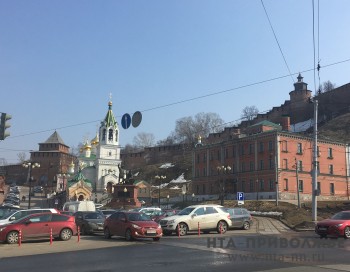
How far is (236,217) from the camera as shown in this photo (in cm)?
2838

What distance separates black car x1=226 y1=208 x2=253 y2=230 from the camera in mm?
28125

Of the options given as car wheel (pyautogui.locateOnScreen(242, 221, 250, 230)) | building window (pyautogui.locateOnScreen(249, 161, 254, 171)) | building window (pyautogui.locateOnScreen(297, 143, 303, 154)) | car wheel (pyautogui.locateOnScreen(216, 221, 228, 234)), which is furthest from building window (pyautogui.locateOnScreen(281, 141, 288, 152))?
car wheel (pyautogui.locateOnScreen(216, 221, 228, 234))

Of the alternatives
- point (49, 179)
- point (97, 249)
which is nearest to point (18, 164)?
point (49, 179)

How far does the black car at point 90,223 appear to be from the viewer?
2581 centimetres

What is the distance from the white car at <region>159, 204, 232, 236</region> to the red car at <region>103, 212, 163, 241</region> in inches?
113

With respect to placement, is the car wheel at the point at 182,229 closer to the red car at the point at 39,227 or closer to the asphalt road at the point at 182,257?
the asphalt road at the point at 182,257

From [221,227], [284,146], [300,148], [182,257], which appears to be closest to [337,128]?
[300,148]

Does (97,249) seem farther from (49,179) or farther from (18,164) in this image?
(18,164)

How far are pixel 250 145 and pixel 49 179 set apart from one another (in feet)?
282

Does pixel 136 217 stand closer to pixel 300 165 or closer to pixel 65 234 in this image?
pixel 65 234

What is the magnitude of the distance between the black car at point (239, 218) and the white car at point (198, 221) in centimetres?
221

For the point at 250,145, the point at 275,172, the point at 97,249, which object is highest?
the point at 250,145

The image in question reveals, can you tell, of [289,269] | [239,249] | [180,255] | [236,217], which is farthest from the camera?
[236,217]

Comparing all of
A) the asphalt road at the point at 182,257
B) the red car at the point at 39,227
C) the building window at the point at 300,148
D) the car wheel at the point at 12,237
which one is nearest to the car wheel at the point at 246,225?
the asphalt road at the point at 182,257
